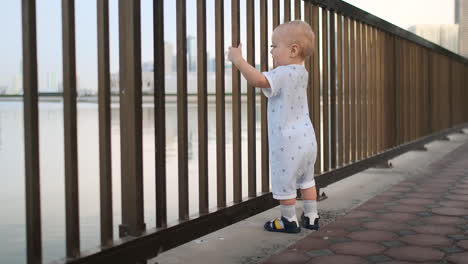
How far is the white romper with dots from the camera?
8.09ft

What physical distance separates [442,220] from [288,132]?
1.01m

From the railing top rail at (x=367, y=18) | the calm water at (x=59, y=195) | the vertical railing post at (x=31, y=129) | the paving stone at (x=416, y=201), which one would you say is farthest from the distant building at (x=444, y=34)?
the vertical railing post at (x=31, y=129)

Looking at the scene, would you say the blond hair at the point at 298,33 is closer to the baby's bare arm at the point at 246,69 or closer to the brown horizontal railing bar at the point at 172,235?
the baby's bare arm at the point at 246,69

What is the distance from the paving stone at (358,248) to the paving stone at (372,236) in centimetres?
7

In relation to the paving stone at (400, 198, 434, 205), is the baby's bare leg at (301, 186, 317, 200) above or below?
above

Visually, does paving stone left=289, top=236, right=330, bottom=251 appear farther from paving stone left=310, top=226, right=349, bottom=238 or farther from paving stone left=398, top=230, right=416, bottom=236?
paving stone left=398, top=230, right=416, bottom=236

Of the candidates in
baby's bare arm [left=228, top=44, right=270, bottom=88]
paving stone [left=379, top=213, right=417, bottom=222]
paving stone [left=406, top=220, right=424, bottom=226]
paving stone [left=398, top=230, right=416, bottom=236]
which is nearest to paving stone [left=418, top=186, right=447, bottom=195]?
paving stone [left=379, top=213, right=417, bottom=222]

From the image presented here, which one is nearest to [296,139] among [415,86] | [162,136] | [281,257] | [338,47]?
[281,257]

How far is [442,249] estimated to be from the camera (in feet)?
7.61

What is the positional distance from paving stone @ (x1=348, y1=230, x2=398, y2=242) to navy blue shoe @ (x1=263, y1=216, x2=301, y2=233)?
0.83 ft

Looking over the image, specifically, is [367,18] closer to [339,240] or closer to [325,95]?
[325,95]

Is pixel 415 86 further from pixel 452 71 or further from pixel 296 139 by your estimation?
pixel 296 139

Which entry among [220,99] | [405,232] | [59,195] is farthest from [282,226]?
[59,195]

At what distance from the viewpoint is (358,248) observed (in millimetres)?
2352
